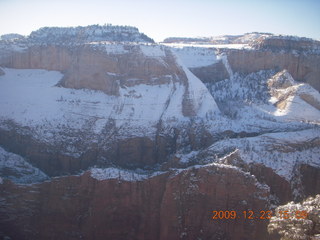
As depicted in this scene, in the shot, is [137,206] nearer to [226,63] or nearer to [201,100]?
[201,100]

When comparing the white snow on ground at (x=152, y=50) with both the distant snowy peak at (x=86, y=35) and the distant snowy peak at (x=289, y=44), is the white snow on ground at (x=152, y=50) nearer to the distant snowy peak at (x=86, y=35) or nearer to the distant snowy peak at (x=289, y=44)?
the distant snowy peak at (x=86, y=35)

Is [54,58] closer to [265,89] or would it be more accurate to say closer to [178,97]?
[178,97]

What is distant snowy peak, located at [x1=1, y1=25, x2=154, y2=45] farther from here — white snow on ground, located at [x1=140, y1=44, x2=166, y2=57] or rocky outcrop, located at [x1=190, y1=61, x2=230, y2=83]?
white snow on ground, located at [x1=140, y1=44, x2=166, y2=57]

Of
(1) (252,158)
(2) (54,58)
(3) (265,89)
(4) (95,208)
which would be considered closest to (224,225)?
(1) (252,158)

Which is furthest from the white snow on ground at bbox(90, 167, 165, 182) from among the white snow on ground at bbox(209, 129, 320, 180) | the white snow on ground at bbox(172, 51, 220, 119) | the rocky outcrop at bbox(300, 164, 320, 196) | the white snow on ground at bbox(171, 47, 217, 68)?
the white snow on ground at bbox(171, 47, 217, 68)

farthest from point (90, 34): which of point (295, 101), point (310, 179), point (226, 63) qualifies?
point (310, 179)
